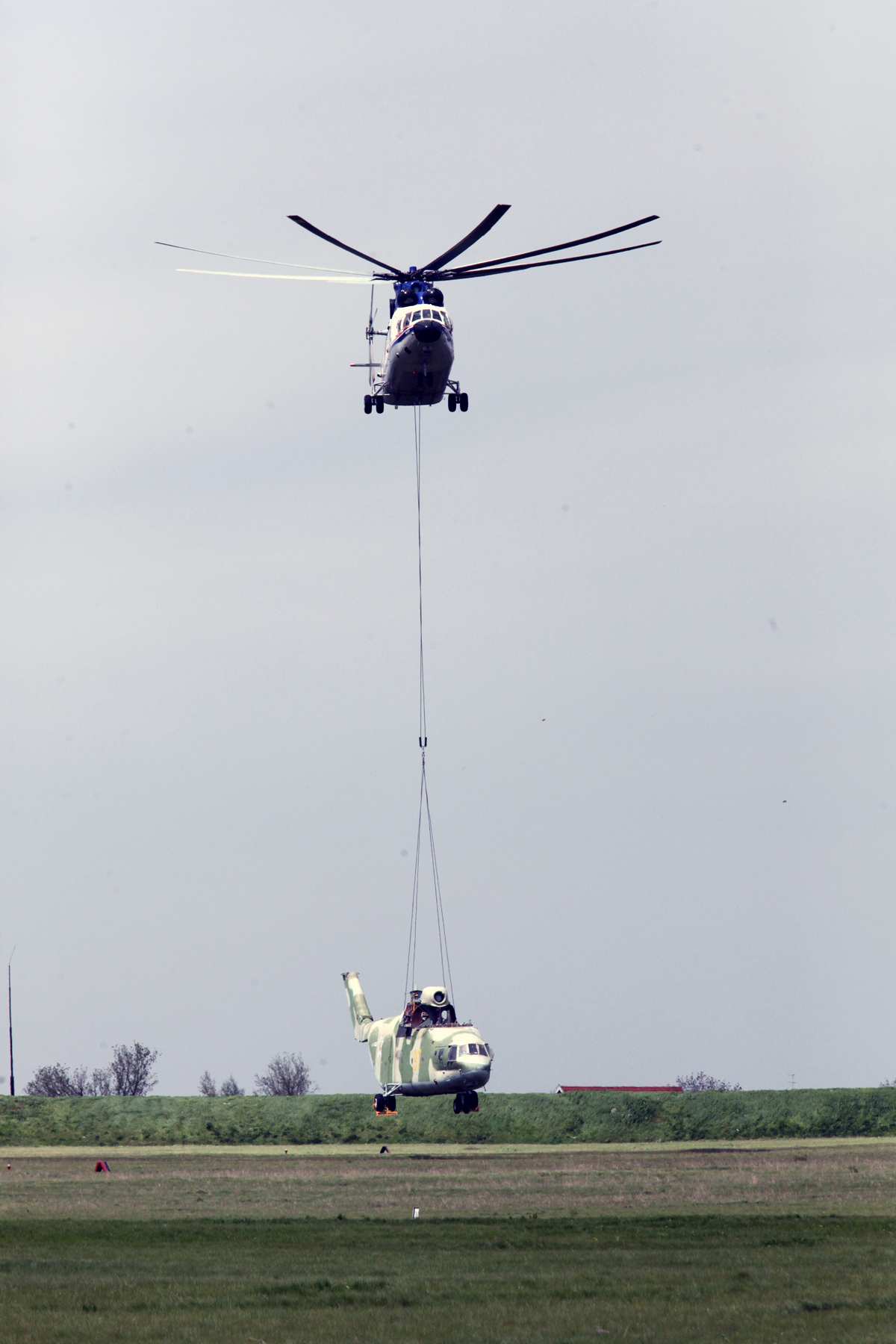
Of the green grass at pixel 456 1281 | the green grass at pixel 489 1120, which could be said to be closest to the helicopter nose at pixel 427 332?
the green grass at pixel 456 1281

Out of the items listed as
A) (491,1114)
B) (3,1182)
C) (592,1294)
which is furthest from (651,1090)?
(592,1294)

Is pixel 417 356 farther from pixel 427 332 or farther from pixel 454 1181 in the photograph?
pixel 454 1181

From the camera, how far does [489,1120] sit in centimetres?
9081

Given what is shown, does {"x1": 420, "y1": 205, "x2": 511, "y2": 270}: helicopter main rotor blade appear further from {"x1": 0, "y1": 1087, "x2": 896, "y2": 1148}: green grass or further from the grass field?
{"x1": 0, "y1": 1087, "x2": 896, "y2": 1148}: green grass

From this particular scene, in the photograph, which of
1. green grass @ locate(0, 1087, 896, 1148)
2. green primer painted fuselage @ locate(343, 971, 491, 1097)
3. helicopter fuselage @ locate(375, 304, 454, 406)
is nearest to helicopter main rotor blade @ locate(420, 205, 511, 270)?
helicopter fuselage @ locate(375, 304, 454, 406)

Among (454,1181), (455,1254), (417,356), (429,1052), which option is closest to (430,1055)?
(429,1052)

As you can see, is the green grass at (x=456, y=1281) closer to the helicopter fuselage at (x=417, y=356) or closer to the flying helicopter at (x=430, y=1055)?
the flying helicopter at (x=430, y=1055)

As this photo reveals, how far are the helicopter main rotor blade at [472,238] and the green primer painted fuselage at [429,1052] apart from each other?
19.9m

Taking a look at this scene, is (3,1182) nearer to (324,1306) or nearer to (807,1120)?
(324,1306)

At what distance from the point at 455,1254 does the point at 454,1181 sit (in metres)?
24.3

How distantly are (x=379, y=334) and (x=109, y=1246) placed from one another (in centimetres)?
2463

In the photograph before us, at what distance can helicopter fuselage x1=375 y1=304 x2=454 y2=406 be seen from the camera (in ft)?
133

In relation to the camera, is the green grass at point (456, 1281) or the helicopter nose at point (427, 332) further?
the helicopter nose at point (427, 332)

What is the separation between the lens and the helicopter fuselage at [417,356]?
133 feet
